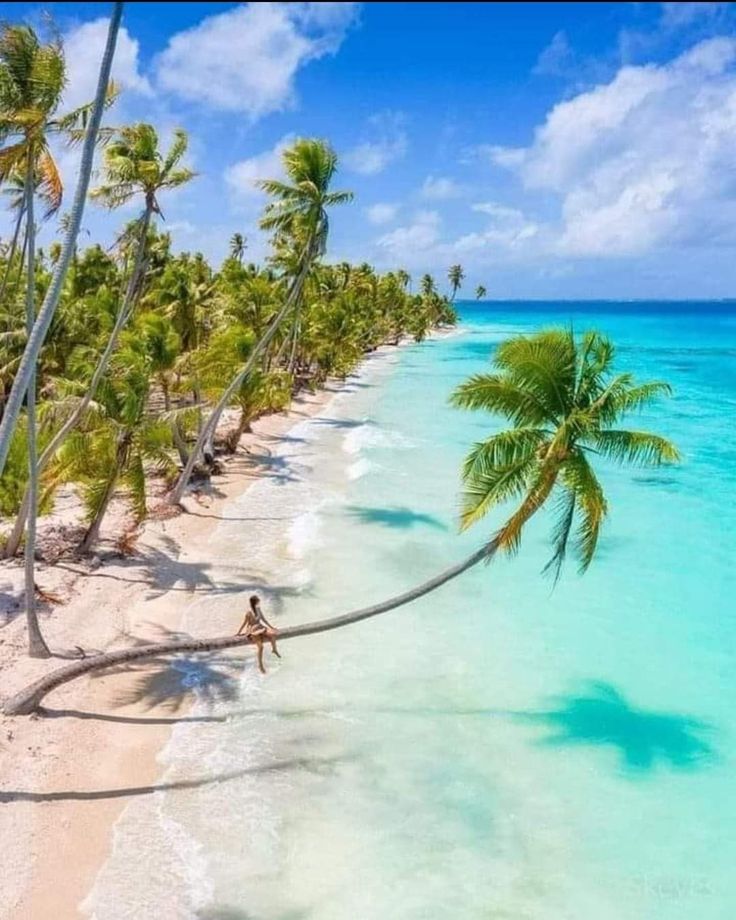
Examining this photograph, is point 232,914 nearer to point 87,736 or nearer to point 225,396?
point 87,736

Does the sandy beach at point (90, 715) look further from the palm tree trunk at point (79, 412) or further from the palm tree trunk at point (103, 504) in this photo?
the palm tree trunk at point (103, 504)

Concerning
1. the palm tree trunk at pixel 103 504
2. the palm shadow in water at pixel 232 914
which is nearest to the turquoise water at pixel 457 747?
the palm shadow in water at pixel 232 914

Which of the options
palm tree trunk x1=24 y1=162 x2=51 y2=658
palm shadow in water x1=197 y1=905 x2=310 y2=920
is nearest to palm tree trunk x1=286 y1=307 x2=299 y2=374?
palm tree trunk x1=24 y1=162 x2=51 y2=658

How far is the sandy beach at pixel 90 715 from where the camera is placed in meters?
9.45

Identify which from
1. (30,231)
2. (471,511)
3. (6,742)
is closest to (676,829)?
(471,511)

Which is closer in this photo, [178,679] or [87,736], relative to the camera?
[87,736]

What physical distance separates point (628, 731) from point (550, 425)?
5.97 metres

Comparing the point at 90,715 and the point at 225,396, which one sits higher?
the point at 225,396

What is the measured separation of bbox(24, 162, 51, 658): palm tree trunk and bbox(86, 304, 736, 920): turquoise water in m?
3.02

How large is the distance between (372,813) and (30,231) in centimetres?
968

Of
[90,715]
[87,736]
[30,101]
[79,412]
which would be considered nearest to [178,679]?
[90,715]

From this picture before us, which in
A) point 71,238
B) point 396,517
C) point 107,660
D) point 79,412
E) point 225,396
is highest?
point 71,238

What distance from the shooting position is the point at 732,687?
15.9 m

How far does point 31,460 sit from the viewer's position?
1230 cm
